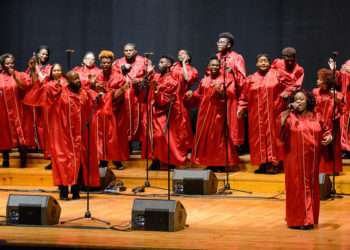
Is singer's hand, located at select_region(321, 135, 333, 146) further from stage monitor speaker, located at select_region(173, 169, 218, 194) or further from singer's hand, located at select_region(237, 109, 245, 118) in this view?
singer's hand, located at select_region(237, 109, 245, 118)

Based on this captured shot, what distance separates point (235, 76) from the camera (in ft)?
35.7

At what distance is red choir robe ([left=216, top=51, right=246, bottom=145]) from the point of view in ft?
35.6

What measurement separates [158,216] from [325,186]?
2257 mm

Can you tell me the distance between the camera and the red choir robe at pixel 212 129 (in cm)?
1073

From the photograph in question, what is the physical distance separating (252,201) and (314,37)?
338 cm

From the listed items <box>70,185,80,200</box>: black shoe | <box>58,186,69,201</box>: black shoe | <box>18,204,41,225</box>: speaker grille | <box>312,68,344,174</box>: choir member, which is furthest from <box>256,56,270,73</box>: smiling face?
<box>18,204,41,225</box>: speaker grille

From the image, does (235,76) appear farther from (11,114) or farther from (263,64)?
(11,114)

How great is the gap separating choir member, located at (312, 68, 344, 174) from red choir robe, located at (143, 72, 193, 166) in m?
1.74

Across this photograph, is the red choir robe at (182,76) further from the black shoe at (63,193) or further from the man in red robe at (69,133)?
the black shoe at (63,193)

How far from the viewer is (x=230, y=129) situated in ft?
36.1

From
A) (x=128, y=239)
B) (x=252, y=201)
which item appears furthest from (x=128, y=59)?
(x=128, y=239)

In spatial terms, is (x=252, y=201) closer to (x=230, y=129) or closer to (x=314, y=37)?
(x=230, y=129)

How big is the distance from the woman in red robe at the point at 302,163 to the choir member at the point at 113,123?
346 cm

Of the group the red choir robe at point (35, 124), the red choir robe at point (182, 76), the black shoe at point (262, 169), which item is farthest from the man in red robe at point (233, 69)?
the red choir robe at point (35, 124)
